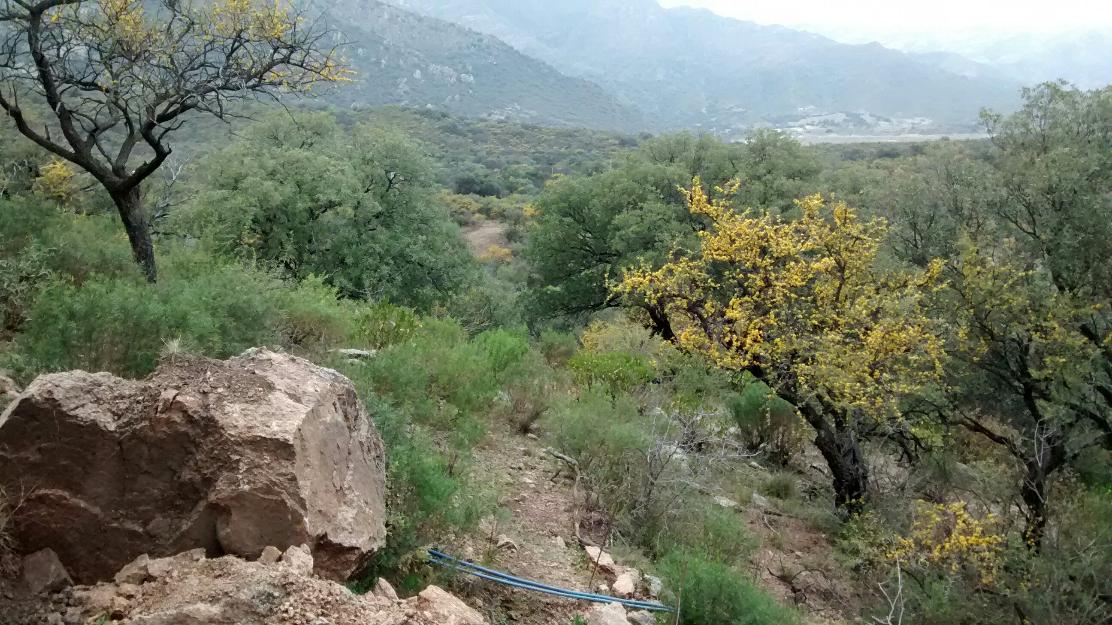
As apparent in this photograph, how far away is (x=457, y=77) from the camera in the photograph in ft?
505

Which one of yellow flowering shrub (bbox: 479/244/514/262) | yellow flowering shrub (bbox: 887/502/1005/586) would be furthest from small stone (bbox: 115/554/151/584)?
yellow flowering shrub (bbox: 479/244/514/262)

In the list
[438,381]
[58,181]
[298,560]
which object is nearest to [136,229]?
[438,381]

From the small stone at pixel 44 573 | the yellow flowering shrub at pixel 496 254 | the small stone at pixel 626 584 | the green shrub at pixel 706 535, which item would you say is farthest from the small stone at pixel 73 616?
the yellow flowering shrub at pixel 496 254

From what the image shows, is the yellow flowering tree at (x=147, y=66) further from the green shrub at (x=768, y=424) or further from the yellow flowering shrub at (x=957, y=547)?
the yellow flowering shrub at (x=957, y=547)

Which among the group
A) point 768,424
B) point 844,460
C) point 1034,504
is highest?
point 844,460

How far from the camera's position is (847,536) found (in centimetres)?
807

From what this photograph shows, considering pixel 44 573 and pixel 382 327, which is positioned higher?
pixel 44 573

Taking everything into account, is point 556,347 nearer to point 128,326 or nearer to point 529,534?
point 529,534

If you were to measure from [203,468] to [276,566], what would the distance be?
65 centimetres

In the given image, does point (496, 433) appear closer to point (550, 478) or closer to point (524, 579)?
point (550, 478)

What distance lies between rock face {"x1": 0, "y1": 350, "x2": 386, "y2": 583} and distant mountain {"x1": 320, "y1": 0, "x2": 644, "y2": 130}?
116 meters

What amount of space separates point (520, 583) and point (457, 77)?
160 meters

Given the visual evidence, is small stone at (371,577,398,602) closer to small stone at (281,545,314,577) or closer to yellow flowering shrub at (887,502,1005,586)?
small stone at (281,545,314,577)

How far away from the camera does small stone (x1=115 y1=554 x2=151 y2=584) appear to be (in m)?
2.84
